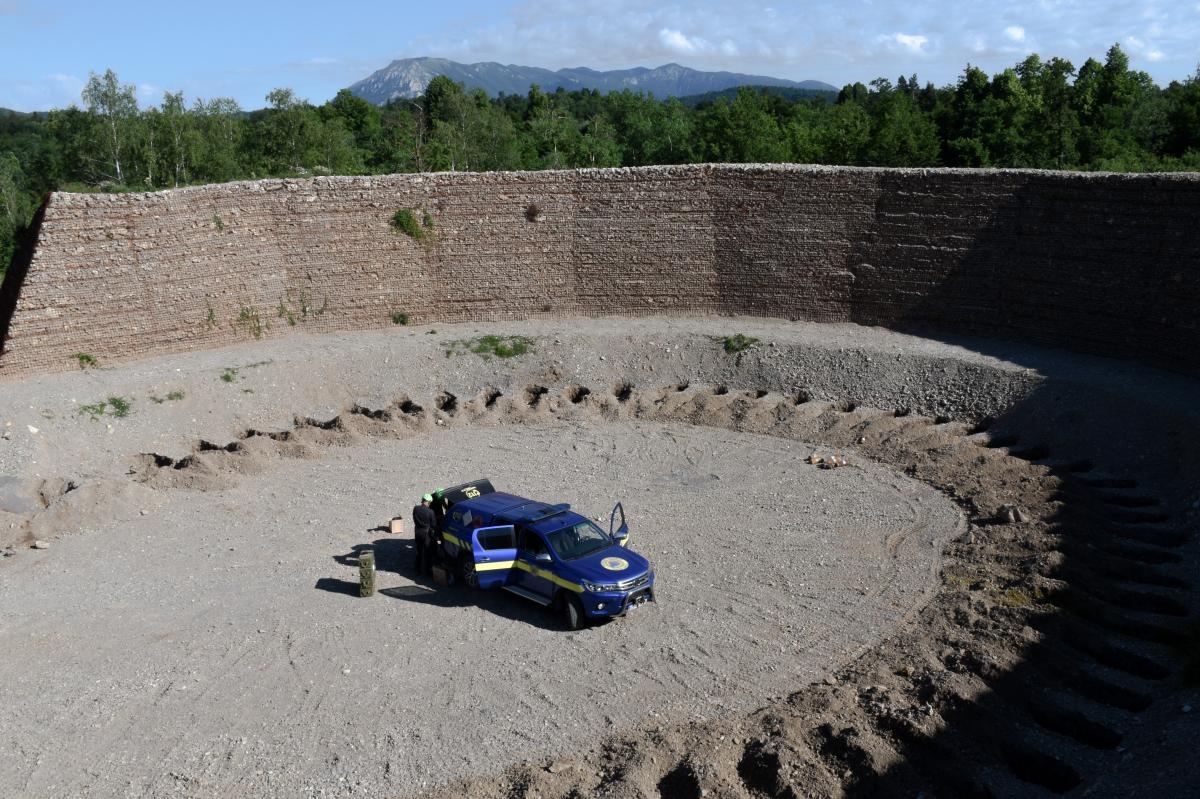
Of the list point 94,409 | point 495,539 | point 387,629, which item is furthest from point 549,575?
point 94,409

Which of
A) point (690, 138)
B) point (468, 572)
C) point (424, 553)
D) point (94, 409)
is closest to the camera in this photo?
point (468, 572)

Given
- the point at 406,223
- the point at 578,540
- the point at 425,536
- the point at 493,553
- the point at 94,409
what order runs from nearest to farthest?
the point at 578,540
the point at 493,553
the point at 425,536
the point at 94,409
the point at 406,223

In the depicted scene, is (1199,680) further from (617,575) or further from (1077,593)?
(617,575)

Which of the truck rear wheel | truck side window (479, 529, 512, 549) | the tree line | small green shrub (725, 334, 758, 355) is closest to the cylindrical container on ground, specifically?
the truck rear wheel

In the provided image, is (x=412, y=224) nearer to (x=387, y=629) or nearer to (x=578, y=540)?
(x=578, y=540)

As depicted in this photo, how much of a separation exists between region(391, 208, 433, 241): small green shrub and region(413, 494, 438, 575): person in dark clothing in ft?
47.0

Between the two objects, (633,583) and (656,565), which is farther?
(656,565)

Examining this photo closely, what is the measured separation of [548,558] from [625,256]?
16819 mm

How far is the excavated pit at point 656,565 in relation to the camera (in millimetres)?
12469

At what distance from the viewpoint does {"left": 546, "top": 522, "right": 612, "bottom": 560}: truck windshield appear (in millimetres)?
15891

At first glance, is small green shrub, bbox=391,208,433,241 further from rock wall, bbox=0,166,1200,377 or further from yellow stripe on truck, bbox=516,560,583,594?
yellow stripe on truck, bbox=516,560,583,594

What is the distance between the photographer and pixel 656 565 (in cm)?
1783

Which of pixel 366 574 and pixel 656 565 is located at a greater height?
pixel 366 574

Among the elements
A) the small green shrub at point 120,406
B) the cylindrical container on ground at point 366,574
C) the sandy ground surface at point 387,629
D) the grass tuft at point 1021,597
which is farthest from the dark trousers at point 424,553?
the small green shrub at point 120,406
